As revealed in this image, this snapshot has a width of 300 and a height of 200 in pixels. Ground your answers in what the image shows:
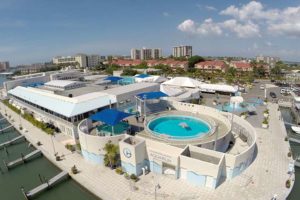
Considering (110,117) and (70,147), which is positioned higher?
(110,117)

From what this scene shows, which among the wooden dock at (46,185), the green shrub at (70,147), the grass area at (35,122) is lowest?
the wooden dock at (46,185)

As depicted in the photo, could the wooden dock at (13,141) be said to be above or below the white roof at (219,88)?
below

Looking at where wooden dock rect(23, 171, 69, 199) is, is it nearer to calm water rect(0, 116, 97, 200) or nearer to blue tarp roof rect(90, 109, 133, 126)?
calm water rect(0, 116, 97, 200)

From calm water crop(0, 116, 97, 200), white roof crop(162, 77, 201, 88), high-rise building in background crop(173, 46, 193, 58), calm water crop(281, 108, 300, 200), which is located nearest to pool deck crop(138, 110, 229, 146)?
calm water crop(281, 108, 300, 200)

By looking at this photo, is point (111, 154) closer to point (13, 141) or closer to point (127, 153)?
point (127, 153)

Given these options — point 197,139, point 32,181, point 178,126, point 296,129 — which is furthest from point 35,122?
point 296,129

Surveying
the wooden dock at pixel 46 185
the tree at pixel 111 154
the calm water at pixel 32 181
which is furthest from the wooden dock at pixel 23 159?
the tree at pixel 111 154

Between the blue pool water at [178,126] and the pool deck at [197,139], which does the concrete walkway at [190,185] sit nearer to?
the pool deck at [197,139]

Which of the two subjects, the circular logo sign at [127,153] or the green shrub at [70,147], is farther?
the green shrub at [70,147]
